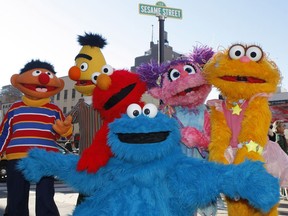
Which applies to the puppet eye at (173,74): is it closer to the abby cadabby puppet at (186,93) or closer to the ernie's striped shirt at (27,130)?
the abby cadabby puppet at (186,93)

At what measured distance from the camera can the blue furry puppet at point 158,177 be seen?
224 centimetres

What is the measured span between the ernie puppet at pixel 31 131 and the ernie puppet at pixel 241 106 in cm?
146

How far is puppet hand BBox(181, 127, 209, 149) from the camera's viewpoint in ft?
10.9

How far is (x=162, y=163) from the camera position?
95.7 inches

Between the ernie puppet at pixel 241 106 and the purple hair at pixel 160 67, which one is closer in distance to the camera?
the ernie puppet at pixel 241 106

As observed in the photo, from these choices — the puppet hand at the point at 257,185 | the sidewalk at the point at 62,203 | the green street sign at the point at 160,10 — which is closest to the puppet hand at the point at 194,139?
the puppet hand at the point at 257,185

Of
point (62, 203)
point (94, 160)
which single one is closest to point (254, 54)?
point (94, 160)

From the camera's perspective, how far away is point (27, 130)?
12.2ft

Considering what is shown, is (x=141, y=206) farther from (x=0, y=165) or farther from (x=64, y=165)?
(x=0, y=165)

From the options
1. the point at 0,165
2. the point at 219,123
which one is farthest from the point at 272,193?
the point at 0,165

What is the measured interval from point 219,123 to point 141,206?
1229 millimetres

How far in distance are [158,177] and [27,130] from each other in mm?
1825

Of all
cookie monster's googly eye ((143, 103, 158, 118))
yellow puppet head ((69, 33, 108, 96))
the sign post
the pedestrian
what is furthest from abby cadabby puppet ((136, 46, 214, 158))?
the pedestrian

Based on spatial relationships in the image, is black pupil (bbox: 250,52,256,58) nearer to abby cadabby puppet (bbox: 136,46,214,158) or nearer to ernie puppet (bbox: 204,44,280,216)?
ernie puppet (bbox: 204,44,280,216)
